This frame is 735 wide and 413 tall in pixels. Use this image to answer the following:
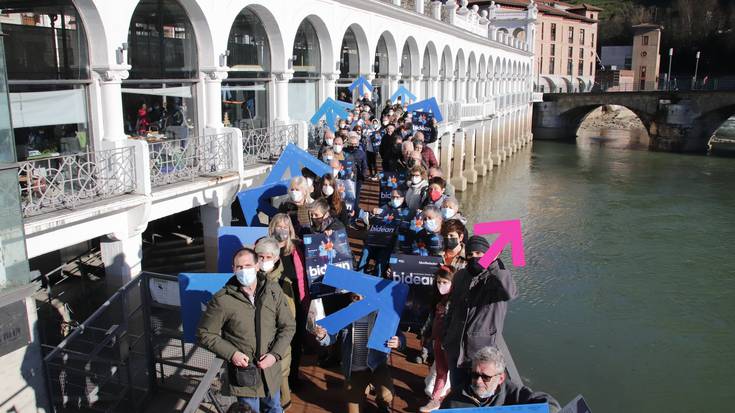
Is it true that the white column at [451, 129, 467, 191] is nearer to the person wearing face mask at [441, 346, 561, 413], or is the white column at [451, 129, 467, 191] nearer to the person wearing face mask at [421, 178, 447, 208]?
the person wearing face mask at [421, 178, 447, 208]

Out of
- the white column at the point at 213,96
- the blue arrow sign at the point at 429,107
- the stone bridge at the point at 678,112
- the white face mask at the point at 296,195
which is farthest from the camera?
the stone bridge at the point at 678,112

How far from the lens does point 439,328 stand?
20.5 ft

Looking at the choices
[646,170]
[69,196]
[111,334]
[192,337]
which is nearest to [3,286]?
→ [111,334]

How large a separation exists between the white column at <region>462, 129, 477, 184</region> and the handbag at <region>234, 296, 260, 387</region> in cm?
2737

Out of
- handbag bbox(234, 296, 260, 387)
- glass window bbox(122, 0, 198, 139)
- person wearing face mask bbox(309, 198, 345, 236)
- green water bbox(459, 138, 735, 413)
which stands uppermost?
glass window bbox(122, 0, 198, 139)

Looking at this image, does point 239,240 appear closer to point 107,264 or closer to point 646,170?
point 107,264

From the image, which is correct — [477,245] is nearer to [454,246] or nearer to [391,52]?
[454,246]

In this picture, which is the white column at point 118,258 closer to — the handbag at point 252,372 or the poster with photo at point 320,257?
the poster with photo at point 320,257

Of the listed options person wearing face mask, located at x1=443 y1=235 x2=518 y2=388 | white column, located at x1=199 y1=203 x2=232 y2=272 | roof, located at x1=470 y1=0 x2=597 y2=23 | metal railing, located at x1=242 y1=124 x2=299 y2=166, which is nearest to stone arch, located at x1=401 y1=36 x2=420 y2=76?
metal railing, located at x1=242 y1=124 x2=299 y2=166

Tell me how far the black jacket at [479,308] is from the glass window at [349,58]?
17.7 metres

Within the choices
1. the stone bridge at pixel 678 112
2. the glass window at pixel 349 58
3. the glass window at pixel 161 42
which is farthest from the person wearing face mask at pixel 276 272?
the stone bridge at pixel 678 112

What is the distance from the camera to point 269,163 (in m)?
14.1

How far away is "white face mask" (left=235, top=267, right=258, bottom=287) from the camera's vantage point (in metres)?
5.26

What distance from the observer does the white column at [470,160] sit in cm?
3191
